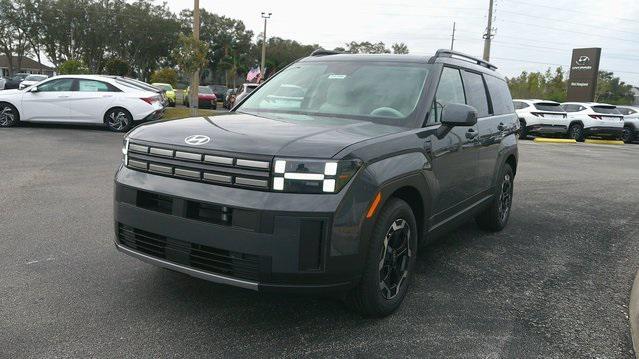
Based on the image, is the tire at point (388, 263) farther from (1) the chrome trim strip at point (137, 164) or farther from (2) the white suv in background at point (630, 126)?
(2) the white suv in background at point (630, 126)

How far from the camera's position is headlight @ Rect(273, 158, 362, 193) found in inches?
116

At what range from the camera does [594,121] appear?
22.8 metres

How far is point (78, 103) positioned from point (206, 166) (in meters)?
12.7

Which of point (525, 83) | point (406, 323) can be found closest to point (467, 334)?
point (406, 323)

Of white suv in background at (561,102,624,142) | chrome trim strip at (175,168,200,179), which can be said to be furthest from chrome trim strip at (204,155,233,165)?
white suv in background at (561,102,624,142)

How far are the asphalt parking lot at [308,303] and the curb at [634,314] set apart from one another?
0.05 m

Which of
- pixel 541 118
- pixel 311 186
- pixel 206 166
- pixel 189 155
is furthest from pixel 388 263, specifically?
pixel 541 118

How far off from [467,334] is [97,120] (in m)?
13.4

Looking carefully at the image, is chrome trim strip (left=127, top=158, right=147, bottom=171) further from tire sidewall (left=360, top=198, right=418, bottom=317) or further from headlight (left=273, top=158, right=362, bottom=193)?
tire sidewall (left=360, top=198, right=418, bottom=317)

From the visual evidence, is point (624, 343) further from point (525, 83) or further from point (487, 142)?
point (525, 83)

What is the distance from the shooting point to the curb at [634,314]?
3.46 metres

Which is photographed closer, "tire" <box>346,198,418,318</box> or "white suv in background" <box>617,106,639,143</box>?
"tire" <box>346,198,418,318</box>

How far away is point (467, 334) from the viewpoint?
11.3 feet

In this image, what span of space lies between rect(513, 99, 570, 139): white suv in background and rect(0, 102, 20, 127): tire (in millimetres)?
18556
